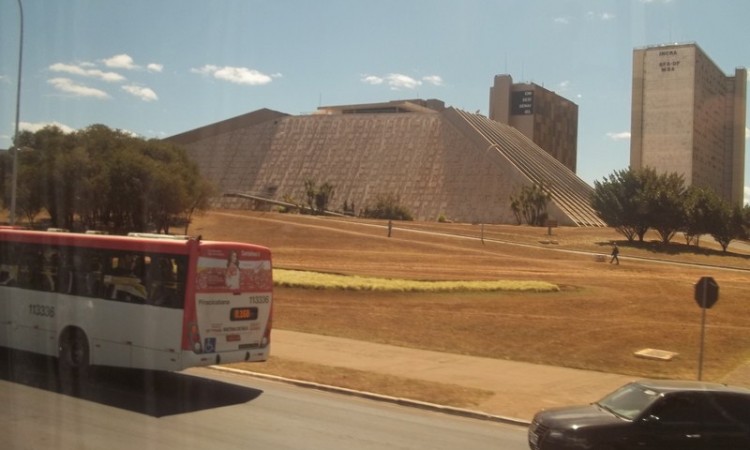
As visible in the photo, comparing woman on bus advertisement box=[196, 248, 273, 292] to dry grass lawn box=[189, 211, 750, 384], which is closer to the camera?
woman on bus advertisement box=[196, 248, 273, 292]

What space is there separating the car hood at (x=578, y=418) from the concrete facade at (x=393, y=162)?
327 ft

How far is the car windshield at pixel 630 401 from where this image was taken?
831 centimetres

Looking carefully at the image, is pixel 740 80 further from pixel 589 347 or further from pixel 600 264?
pixel 589 347

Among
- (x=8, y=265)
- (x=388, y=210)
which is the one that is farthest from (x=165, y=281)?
(x=388, y=210)

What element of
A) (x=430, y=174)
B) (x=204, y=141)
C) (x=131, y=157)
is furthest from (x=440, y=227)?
(x=204, y=141)

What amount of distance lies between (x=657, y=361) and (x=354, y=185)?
112459 millimetres

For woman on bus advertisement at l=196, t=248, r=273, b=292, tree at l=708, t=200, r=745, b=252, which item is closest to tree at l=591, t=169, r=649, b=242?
tree at l=708, t=200, r=745, b=252

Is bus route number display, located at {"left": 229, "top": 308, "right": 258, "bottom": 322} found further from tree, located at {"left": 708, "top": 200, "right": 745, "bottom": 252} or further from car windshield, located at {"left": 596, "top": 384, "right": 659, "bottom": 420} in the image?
tree, located at {"left": 708, "top": 200, "right": 745, "bottom": 252}

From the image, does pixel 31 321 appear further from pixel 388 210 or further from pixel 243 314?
pixel 388 210

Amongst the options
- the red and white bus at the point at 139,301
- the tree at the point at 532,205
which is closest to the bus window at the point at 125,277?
the red and white bus at the point at 139,301

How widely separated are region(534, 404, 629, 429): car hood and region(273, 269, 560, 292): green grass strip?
Result: 21549 mm

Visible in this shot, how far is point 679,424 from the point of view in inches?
319

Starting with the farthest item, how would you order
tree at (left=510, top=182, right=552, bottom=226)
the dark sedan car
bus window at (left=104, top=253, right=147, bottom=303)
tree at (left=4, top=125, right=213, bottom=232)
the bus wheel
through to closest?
tree at (left=510, top=182, right=552, bottom=226), tree at (left=4, top=125, right=213, bottom=232), the bus wheel, bus window at (left=104, top=253, right=147, bottom=303), the dark sedan car

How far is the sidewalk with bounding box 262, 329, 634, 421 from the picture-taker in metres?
14.0
